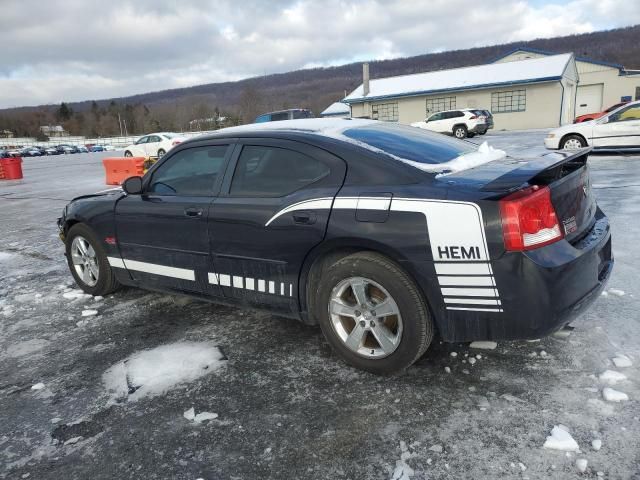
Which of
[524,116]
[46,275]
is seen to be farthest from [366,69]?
[46,275]

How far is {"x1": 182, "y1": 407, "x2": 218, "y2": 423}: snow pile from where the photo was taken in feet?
8.78

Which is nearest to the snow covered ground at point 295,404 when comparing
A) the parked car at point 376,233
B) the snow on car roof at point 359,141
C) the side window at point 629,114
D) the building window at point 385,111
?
the parked car at point 376,233

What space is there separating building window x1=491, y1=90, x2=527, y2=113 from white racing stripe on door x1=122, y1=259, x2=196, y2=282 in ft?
110

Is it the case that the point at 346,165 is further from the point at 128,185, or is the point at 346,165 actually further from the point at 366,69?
the point at 366,69

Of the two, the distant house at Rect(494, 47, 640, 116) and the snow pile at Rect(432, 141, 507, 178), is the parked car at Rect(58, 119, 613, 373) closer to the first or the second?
the snow pile at Rect(432, 141, 507, 178)

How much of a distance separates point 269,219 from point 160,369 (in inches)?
48.3

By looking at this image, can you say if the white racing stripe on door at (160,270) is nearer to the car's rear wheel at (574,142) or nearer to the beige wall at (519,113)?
the car's rear wheel at (574,142)

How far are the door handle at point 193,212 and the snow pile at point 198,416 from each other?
55.2 inches

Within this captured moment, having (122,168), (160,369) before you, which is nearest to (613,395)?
(160,369)

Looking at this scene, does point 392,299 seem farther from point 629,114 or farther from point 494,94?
point 494,94

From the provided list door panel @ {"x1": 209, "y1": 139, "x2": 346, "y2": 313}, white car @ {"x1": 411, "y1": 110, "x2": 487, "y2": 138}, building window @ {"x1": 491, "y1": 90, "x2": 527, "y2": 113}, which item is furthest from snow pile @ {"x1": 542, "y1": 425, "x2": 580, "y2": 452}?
building window @ {"x1": 491, "y1": 90, "x2": 527, "y2": 113}

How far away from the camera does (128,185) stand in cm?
404

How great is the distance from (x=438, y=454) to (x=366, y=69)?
124ft

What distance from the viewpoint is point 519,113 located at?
3297 cm
